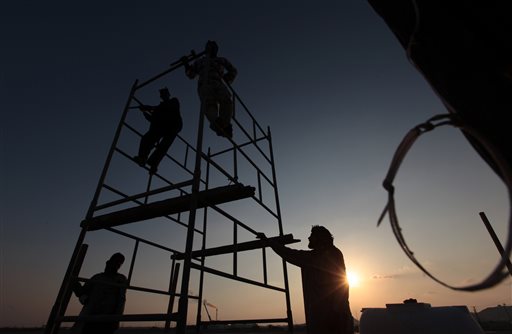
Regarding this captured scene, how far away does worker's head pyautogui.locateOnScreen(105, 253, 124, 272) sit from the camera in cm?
398

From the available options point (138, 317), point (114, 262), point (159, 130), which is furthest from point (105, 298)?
point (159, 130)

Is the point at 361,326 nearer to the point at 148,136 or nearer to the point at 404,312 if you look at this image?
the point at 404,312

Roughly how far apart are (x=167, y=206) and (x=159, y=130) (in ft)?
5.35

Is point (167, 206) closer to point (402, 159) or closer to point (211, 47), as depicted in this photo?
point (211, 47)

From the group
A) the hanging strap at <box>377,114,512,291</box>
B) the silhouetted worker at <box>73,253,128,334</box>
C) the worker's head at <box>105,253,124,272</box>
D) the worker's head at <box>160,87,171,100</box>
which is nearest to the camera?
the hanging strap at <box>377,114,512,291</box>

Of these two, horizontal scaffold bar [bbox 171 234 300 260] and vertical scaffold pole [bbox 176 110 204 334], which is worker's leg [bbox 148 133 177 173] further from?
horizontal scaffold bar [bbox 171 234 300 260]

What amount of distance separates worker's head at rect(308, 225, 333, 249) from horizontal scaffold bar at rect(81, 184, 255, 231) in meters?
0.98

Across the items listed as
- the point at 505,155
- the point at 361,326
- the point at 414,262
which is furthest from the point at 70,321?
the point at 361,326

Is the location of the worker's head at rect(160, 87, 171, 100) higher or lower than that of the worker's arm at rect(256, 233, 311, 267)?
higher

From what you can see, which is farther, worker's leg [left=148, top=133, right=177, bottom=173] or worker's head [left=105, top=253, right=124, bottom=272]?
worker's leg [left=148, top=133, right=177, bottom=173]

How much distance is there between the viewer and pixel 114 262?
4.04 metres

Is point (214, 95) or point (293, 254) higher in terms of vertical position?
point (214, 95)

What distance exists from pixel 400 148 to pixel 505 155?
0.32 meters

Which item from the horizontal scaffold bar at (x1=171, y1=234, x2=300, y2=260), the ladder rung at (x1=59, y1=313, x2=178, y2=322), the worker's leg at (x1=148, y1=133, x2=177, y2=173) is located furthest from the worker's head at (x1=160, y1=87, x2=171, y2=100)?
the ladder rung at (x1=59, y1=313, x2=178, y2=322)
